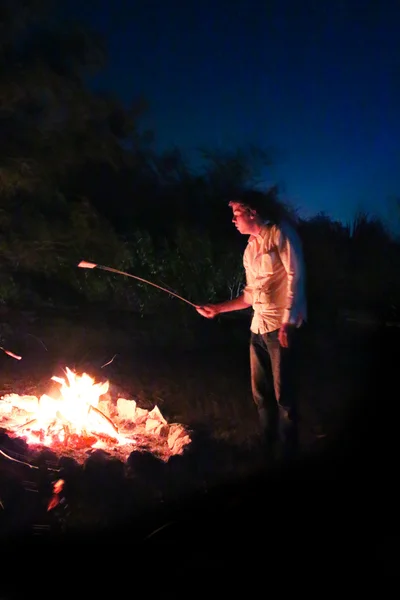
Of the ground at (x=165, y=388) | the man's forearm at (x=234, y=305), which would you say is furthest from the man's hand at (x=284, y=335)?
the ground at (x=165, y=388)

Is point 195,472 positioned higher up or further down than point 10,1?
further down

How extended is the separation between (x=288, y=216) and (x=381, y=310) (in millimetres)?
4338


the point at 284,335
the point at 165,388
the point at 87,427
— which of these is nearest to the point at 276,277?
the point at 284,335

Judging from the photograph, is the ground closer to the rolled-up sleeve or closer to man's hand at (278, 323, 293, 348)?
man's hand at (278, 323, 293, 348)

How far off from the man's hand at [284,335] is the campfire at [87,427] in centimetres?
91

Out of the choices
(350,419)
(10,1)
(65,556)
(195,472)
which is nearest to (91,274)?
(10,1)

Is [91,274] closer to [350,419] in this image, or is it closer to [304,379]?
[304,379]

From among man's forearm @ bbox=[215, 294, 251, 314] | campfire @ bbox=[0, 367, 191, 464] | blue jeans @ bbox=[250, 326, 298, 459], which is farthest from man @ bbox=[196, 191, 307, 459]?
campfire @ bbox=[0, 367, 191, 464]

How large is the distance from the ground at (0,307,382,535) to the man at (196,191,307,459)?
34 centimetres

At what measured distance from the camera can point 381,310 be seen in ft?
25.5

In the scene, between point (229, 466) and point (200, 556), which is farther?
point (229, 466)

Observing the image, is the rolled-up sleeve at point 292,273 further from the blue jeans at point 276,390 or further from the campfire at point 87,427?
the campfire at point 87,427

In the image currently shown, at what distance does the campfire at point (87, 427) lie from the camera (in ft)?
13.0

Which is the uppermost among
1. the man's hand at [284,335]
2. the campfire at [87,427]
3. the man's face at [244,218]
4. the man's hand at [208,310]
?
the man's face at [244,218]
